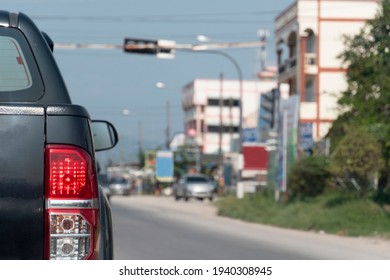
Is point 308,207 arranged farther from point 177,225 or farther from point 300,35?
point 300,35

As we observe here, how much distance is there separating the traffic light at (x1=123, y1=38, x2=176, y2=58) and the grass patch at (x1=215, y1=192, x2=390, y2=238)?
6.04 meters

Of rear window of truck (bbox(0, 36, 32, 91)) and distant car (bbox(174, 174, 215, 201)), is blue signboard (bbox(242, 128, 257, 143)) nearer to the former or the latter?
distant car (bbox(174, 174, 215, 201))

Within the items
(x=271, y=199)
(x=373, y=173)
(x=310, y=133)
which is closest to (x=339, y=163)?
(x=373, y=173)

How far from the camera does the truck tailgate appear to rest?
3.80m

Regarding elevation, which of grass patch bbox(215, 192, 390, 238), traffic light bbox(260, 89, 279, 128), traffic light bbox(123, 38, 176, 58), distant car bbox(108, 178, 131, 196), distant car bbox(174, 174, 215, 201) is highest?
traffic light bbox(123, 38, 176, 58)

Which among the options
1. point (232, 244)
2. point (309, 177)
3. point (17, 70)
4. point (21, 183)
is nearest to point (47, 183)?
point (21, 183)

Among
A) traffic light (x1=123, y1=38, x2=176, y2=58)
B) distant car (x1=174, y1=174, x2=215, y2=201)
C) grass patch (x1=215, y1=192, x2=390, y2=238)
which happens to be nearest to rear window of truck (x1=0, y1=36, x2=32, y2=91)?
grass patch (x1=215, y1=192, x2=390, y2=238)

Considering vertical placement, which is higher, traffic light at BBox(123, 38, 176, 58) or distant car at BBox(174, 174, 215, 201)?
traffic light at BBox(123, 38, 176, 58)

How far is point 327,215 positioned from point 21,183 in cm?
2363

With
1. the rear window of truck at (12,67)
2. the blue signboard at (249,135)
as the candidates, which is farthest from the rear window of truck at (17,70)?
the blue signboard at (249,135)

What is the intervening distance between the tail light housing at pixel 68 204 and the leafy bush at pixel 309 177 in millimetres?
28158

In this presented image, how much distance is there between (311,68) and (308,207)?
29.5 m

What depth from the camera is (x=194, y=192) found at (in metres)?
58.2

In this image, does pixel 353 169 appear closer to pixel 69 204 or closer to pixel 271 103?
pixel 271 103
